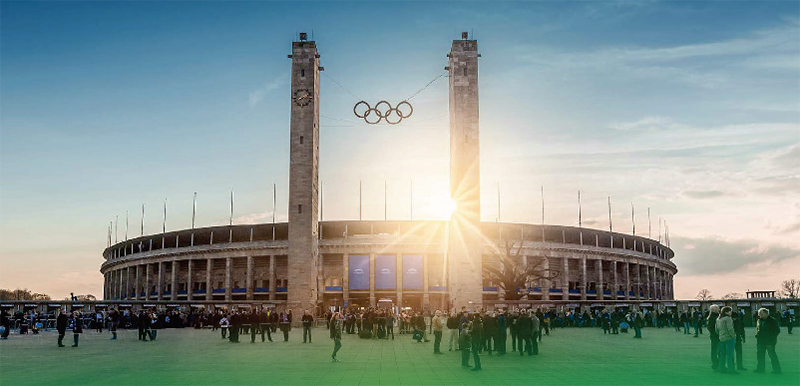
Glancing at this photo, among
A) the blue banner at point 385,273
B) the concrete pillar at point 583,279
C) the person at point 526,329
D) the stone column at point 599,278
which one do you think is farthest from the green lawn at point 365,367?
the stone column at point 599,278

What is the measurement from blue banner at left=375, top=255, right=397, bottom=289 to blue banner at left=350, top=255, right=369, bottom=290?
5.48 feet

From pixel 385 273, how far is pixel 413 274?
146 inches

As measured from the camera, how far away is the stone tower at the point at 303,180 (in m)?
65.4

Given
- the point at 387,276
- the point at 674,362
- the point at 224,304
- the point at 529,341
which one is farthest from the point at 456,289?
the point at 674,362

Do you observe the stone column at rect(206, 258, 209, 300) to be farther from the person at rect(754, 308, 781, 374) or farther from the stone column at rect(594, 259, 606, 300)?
the person at rect(754, 308, 781, 374)

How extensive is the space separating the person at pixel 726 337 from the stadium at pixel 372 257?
157 feet

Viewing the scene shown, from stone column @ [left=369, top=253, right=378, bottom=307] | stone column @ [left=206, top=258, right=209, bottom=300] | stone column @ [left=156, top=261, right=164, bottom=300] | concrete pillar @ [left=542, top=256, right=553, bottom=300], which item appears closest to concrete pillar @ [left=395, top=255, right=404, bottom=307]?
stone column @ [left=369, top=253, right=378, bottom=307]

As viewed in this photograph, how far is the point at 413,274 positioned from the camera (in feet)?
316

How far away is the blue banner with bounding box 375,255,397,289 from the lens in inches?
3797

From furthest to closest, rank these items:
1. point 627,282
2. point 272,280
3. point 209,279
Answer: point 627,282 < point 209,279 < point 272,280

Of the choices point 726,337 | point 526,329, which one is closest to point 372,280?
point 526,329

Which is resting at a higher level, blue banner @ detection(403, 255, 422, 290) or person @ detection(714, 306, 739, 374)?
blue banner @ detection(403, 255, 422, 290)

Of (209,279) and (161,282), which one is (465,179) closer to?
(209,279)

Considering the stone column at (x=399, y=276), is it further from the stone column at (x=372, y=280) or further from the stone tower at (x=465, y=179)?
the stone tower at (x=465, y=179)
